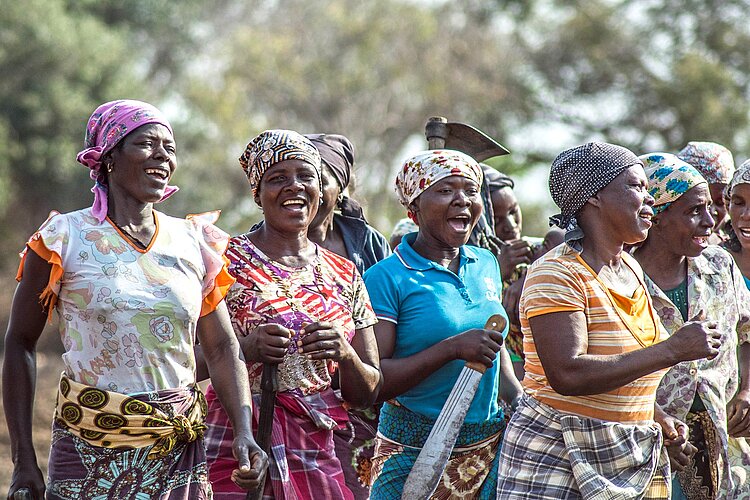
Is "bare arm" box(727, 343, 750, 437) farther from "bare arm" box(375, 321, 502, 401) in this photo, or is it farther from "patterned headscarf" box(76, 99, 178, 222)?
"patterned headscarf" box(76, 99, 178, 222)

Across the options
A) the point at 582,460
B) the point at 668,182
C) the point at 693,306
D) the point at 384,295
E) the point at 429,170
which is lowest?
Answer: the point at 582,460

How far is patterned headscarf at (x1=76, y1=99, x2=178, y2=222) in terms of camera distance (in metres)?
4.07

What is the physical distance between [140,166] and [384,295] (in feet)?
4.19

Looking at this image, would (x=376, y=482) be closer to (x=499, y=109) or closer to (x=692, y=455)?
(x=692, y=455)

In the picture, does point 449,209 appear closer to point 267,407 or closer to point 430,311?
point 430,311

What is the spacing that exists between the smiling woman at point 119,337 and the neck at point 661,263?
208 centimetres

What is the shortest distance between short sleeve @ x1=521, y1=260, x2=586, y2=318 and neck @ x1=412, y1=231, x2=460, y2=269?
34.3 inches

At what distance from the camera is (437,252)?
505 cm

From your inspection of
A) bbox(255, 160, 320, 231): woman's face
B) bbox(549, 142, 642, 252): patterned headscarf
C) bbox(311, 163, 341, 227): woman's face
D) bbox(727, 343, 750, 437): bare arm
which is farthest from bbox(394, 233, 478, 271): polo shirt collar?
bbox(727, 343, 750, 437): bare arm

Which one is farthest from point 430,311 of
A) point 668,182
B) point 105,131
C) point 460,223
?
point 105,131

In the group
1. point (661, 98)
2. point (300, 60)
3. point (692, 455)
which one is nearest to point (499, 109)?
point (661, 98)

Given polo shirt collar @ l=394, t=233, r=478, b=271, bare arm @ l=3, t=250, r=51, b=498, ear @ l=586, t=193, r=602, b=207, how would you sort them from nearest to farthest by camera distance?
bare arm @ l=3, t=250, r=51, b=498
ear @ l=586, t=193, r=602, b=207
polo shirt collar @ l=394, t=233, r=478, b=271

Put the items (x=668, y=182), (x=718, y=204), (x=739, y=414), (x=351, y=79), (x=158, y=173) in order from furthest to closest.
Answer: (x=351, y=79), (x=718, y=204), (x=739, y=414), (x=668, y=182), (x=158, y=173)

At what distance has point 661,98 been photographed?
84.7 feet
